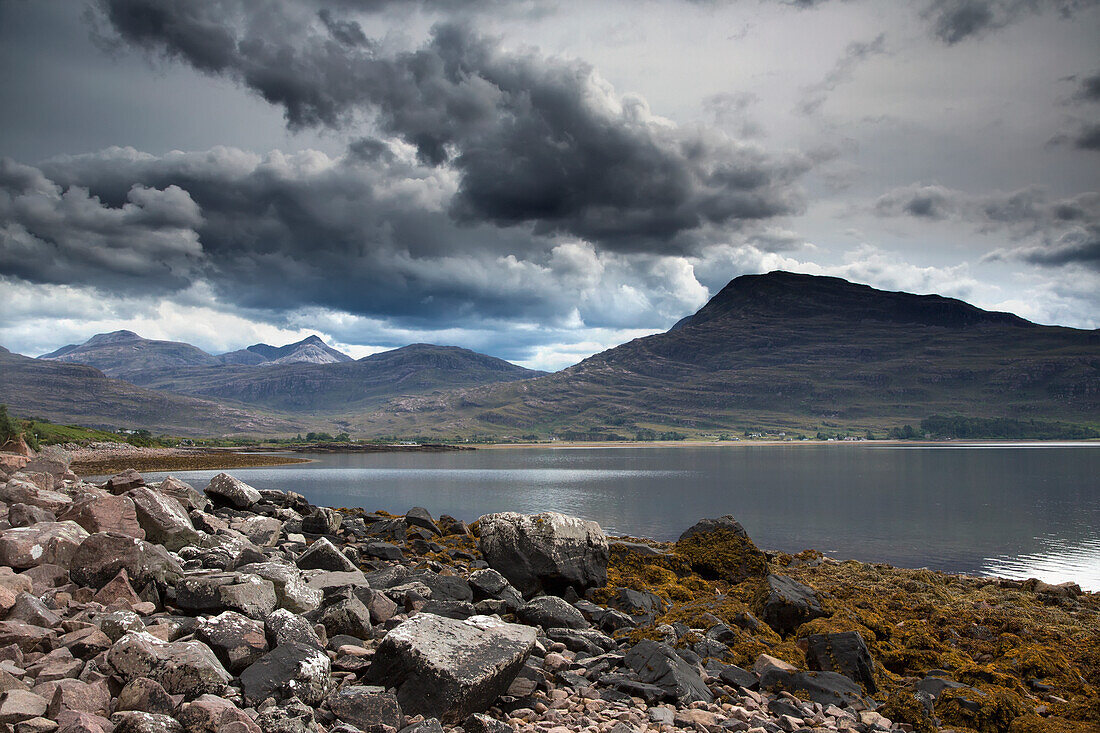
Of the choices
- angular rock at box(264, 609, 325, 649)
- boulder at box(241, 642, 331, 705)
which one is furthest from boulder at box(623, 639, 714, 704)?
angular rock at box(264, 609, 325, 649)

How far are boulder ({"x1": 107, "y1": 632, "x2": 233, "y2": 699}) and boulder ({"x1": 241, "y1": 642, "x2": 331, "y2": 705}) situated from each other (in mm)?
414

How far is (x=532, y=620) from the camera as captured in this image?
15.0 metres

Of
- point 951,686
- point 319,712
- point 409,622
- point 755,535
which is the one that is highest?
point 409,622

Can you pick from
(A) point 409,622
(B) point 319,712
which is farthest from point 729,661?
(B) point 319,712

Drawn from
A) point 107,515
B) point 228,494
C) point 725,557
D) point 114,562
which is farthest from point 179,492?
point 725,557

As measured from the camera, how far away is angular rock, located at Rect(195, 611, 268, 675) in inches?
377

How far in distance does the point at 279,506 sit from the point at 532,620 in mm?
17583

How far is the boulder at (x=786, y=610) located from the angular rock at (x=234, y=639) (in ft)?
41.3

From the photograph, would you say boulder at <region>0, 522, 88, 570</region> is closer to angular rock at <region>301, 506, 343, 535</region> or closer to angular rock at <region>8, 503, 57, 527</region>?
angular rock at <region>8, 503, 57, 527</region>

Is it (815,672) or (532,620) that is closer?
(815,672)

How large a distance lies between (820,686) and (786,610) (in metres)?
4.30

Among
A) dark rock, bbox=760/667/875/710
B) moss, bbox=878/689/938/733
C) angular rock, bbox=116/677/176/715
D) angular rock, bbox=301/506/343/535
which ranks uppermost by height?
angular rock, bbox=116/677/176/715

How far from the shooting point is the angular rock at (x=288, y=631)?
10.1m

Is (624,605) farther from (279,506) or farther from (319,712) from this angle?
(279,506)
